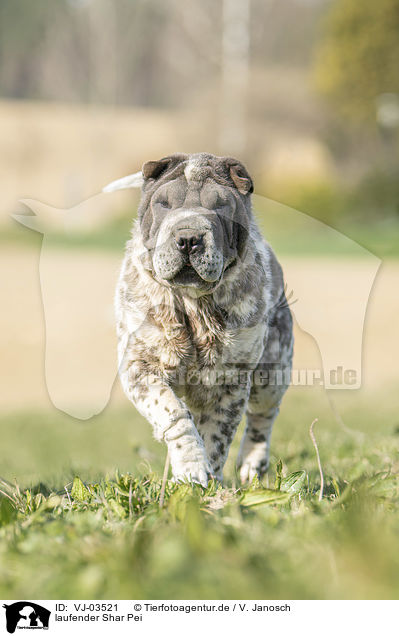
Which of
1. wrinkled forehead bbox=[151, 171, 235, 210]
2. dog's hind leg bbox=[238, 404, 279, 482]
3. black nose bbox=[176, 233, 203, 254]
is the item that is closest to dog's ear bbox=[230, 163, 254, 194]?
wrinkled forehead bbox=[151, 171, 235, 210]

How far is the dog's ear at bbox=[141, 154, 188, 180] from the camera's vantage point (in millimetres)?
3802

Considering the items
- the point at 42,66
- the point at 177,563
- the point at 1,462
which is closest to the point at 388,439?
the point at 1,462

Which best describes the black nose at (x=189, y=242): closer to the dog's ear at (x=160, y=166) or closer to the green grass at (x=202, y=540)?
the dog's ear at (x=160, y=166)

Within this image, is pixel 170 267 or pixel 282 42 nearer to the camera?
pixel 170 267

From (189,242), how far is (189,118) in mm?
34100

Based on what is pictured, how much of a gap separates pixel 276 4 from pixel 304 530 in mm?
41192

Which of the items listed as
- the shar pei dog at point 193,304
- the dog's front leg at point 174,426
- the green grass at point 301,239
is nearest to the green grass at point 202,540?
the dog's front leg at point 174,426

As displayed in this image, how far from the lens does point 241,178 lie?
12.5 feet

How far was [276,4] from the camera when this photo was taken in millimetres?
40219

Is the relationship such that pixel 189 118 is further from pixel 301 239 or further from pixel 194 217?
pixel 194 217
